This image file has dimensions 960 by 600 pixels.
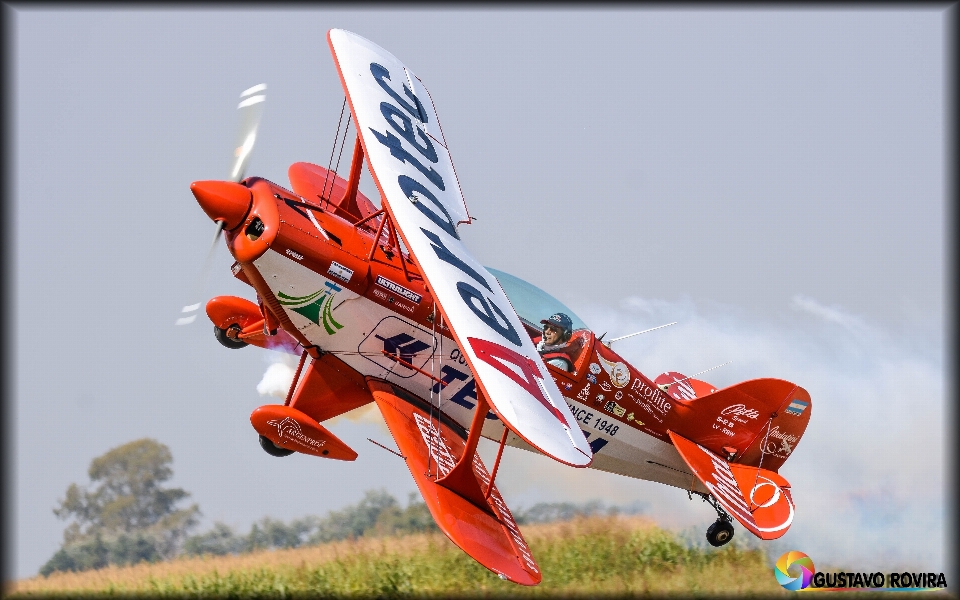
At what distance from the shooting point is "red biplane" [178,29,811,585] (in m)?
11.6

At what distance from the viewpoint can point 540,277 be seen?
24.7 meters

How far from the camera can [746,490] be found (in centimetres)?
1386

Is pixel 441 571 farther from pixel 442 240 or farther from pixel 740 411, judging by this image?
pixel 442 240

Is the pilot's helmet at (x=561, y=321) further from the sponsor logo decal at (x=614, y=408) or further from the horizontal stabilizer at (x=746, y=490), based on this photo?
the horizontal stabilizer at (x=746, y=490)

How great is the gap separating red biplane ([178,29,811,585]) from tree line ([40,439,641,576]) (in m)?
2.04

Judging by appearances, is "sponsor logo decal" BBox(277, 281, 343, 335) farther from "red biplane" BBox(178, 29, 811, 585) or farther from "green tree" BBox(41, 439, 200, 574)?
"green tree" BBox(41, 439, 200, 574)

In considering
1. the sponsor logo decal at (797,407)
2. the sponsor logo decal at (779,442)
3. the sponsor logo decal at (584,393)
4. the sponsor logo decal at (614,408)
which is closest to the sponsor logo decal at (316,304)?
the sponsor logo decal at (584,393)

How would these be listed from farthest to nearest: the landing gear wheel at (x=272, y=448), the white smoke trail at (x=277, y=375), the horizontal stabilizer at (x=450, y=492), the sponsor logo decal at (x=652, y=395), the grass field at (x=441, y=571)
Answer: the white smoke trail at (x=277, y=375)
the grass field at (x=441, y=571)
the sponsor logo decal at (x=652, y=395)
the landing gear wheel at (x=272, y=448)
the horizontal stabilizer at (x=450, y=492)

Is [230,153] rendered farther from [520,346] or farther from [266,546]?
[266,546]

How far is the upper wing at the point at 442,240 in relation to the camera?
Result: 34.5 ft

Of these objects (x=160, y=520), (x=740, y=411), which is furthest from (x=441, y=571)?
(x=160, y=520)

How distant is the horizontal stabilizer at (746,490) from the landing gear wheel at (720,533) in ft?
2.43

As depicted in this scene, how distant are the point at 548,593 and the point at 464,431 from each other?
2264mm

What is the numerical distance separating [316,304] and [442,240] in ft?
5.03
